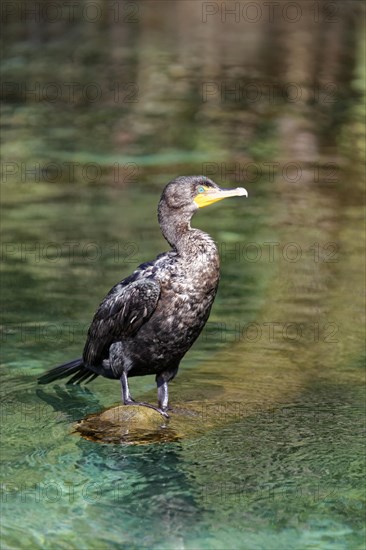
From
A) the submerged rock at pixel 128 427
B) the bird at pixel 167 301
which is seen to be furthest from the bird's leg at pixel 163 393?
the submerged rock at pixel 128 427

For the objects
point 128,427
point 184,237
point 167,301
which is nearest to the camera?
point 167,301

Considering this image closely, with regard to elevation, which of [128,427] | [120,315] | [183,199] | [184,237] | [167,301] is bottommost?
[128,427]

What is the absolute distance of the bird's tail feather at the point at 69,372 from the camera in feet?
24.5

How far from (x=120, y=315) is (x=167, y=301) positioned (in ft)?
1.11

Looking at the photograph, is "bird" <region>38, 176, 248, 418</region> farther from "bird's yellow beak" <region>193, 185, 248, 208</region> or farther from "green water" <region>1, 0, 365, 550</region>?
"green water" <region>1, 0, 365, 550</region>

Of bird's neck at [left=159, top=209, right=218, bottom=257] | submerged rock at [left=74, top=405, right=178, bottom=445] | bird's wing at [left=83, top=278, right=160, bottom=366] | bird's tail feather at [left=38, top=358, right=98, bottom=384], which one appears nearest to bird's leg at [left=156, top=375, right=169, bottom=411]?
submerged rock at [left=74, top=405, right=178, bottom=445]

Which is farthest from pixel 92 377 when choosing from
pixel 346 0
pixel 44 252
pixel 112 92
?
pixel 346 0

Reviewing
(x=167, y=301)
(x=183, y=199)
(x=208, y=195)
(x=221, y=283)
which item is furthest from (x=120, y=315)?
(x=221, y=283)

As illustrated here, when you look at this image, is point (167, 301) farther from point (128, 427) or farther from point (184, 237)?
point (128, 427)

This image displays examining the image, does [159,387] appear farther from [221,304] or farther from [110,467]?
[221,304]

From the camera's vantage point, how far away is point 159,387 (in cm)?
710

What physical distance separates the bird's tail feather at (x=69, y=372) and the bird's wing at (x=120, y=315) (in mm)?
218

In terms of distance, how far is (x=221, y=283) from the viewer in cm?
1030

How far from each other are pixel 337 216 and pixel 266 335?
4.09 meters
